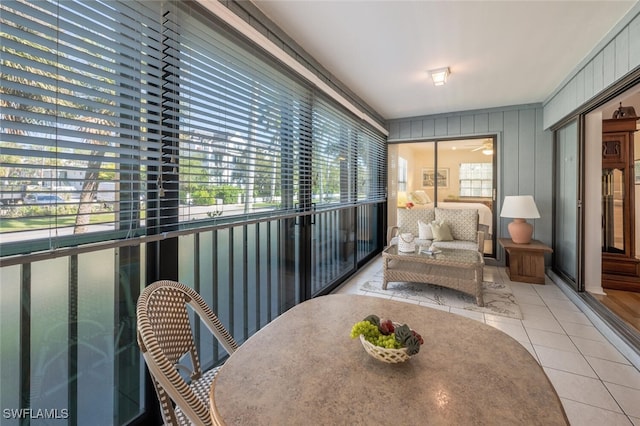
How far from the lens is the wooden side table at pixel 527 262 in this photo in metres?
3.89

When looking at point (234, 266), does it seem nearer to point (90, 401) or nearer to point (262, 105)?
point (90, 401)

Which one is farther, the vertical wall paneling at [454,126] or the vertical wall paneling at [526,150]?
the vertical wall paneling at [454,126]

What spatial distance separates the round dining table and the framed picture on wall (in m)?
4.62

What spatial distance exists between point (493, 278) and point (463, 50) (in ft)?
10.0

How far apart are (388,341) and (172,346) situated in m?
0.85

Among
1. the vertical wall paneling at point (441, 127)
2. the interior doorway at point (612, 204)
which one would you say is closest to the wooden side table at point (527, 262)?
the interior doorway at point (612, 204)

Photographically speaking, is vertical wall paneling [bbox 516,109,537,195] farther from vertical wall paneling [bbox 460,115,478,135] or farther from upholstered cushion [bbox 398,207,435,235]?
upholstered cushion [bbox 398,207,435,235]

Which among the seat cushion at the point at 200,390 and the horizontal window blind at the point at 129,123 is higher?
the horizontal window blind at the point at 129,123

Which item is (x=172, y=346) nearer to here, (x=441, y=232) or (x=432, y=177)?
(x=441, y=232)

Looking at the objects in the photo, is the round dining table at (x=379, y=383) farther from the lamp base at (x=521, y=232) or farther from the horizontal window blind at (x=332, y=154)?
the lamp base at (x=521, y=232)

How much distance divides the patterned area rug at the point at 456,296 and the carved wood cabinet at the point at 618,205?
46.8 inches

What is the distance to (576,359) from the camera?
217 cm

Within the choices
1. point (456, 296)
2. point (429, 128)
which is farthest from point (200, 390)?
point (429, 128)

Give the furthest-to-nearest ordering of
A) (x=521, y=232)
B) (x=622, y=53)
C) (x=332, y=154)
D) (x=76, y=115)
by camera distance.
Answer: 1. (x=521, y=232)
2. (x=332, y=154)
3. (x=622, y=53)
4. (x=76, y=115)
